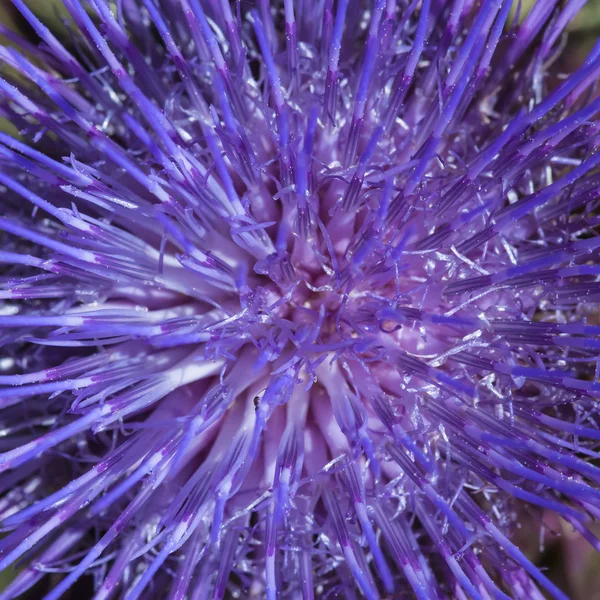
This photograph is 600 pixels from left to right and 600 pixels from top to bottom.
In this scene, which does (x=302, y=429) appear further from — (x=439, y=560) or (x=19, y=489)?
(x=19, y=489)

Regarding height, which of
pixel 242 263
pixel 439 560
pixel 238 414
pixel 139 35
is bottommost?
pixel 439 560

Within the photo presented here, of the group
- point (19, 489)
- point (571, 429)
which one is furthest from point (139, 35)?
point (571, 429)

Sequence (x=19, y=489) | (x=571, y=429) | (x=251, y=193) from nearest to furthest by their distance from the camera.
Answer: (x=571, y=429), (x=251, y=193), (x=19, y=489)

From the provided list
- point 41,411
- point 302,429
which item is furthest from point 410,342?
point 41,411

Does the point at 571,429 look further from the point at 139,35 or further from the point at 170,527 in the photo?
the point at 139,35

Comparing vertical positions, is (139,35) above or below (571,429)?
above

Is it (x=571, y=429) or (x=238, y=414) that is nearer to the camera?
(x=571, y=429)

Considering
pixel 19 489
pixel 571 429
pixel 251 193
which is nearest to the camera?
pixel 571 429
